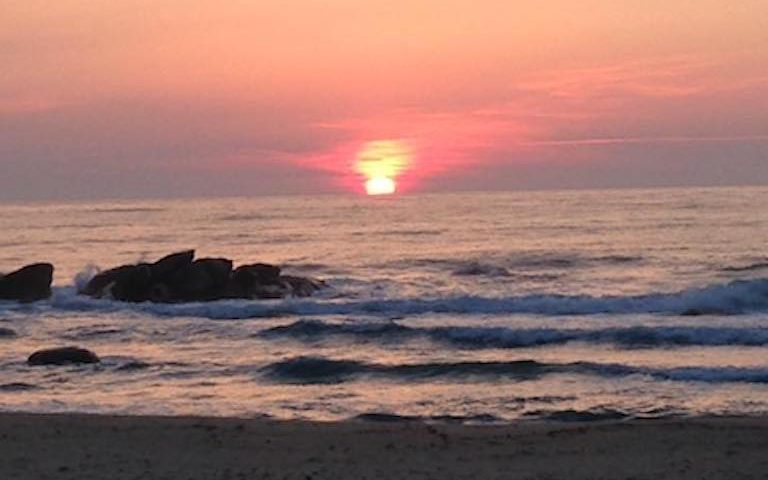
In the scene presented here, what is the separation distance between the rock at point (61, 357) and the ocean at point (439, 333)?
37 cm

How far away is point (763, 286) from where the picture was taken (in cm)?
3141

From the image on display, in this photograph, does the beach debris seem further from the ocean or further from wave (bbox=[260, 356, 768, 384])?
wave (bbox=[260, 356, 768, 384])

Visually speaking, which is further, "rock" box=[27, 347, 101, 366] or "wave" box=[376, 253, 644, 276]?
"wave" box=[376, 253, 644, 276]

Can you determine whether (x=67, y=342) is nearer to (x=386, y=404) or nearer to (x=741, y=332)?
(x=386, y=404)

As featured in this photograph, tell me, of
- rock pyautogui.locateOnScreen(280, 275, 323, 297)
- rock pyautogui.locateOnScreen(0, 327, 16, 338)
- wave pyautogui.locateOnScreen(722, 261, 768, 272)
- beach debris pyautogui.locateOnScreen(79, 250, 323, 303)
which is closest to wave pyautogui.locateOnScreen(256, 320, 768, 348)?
rock pyautogui.locateOnScreen(0, 327, 16, 338)

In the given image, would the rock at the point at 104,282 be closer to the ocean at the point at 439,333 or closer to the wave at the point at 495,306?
the ocean at the point at 439,333

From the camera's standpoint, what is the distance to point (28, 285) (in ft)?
113

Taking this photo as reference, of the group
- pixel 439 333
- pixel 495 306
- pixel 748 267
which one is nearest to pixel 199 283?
pixel 495 306

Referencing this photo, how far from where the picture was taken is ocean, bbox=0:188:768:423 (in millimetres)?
17672

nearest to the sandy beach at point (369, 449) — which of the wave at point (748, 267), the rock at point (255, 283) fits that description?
the rock at point (255, 283)

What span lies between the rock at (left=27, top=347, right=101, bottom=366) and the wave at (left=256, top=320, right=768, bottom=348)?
5.17 m

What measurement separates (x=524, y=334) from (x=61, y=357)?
359 inches

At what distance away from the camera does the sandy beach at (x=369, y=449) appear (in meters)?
12.2

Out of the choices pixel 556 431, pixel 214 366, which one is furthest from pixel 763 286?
pixel 556 431
